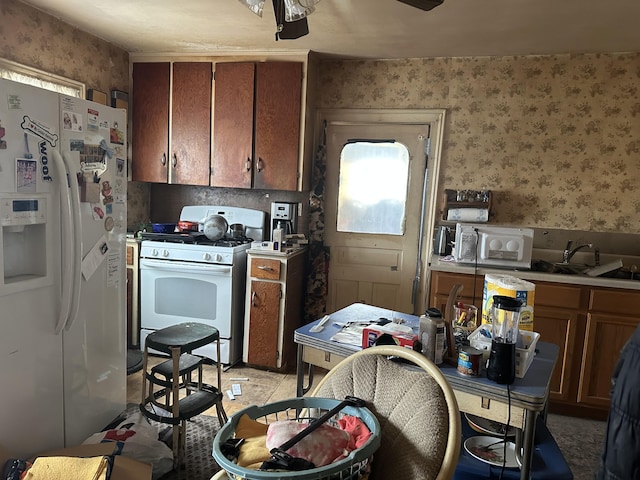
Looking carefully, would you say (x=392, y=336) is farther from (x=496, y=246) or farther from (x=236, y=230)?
(x=236, y=230)

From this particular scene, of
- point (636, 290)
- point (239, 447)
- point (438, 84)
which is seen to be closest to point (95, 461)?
point (239, 447)

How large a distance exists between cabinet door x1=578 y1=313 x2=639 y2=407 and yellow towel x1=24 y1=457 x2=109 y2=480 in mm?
2724

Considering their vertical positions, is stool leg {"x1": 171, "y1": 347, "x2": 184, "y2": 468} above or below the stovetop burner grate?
below

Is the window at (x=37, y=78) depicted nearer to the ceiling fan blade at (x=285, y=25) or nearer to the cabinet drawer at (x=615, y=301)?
the ceiling fan blade at (x=285, y=25)

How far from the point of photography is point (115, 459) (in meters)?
1.83

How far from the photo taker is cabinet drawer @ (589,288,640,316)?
2787 millimetres

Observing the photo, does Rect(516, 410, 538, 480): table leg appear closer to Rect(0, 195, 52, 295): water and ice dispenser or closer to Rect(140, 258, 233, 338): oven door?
Rect(0, 195, 52, 295): water and ice dispenser

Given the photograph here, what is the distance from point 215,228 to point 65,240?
155 cm

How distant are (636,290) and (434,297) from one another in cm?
118

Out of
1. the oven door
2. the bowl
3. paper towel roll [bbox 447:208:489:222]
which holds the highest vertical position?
paper towel roll [bbox 447:208:489:222]

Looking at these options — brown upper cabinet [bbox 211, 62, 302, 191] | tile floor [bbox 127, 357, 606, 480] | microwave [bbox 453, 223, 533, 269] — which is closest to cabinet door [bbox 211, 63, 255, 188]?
brown upper cabinet [bbox 211, 62, 302, 191]

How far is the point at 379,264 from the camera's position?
3771mm

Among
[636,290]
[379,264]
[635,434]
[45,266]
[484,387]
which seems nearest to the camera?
[635,434]

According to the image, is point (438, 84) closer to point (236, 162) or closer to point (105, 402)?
point (236, 162)
